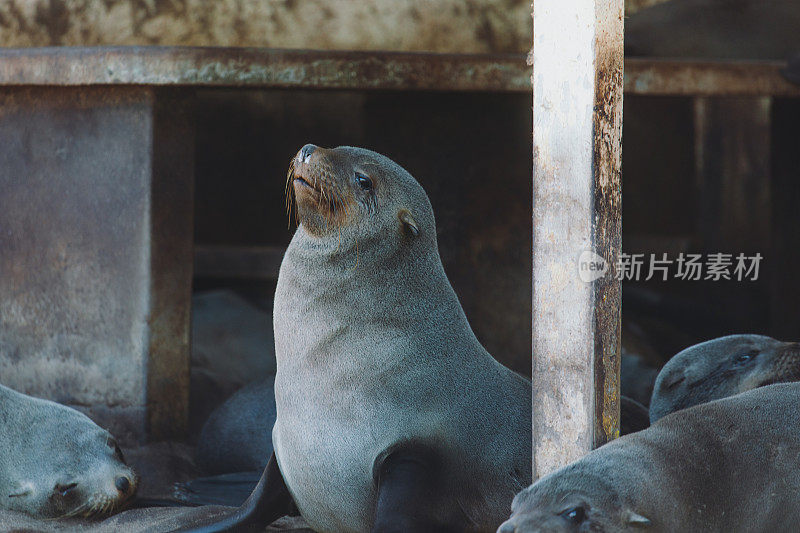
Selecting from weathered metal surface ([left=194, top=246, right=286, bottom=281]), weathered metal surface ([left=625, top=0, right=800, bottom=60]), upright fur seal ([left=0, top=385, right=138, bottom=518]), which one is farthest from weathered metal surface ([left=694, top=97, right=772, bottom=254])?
upright fur seal ([left=0, top=385, right=138, bottom=518])

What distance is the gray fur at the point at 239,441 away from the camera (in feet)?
16.4

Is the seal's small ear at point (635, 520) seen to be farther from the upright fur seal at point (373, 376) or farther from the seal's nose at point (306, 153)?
the seal's nose at point (306, 153)

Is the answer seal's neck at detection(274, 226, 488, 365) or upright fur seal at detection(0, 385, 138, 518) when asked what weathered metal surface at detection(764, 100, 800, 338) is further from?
upright fur seal at detection(0, 385, 138, 518)

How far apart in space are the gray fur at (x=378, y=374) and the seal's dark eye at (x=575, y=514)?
0.91 meters

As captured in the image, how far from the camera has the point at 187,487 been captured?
15.6 ft

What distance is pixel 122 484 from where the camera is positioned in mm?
4211

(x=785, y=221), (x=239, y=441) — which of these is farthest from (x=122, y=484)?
(x=785, y=221)

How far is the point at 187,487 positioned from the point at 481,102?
9.37ft

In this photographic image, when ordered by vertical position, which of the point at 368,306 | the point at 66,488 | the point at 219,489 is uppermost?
the point at 368,306

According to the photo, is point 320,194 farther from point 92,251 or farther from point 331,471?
point 92,251

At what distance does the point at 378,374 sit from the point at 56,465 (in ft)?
4.82

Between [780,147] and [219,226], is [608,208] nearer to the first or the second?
[780,147]

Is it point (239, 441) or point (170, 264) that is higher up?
point (170, 264)

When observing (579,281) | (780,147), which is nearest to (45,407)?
(579,281)
